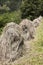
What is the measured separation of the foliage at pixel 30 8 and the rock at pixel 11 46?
20328 millimetres

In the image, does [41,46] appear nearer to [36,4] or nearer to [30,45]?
[30,45]

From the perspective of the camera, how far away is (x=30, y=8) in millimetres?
32500

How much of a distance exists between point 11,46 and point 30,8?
72.1 ft

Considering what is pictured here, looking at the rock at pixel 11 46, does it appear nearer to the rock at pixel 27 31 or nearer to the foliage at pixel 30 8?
the rock at pixel 27 31

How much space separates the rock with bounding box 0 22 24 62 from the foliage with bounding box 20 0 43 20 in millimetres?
20328

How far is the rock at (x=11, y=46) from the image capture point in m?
10.4

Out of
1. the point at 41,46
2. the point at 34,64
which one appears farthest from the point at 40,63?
the point at 41,46

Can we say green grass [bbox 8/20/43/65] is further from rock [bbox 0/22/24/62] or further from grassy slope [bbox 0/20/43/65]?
rock [bbox 0/22/24/62]

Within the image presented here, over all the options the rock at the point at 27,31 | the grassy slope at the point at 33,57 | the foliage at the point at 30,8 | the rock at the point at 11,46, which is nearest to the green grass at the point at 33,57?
the grassy slope at the point at 33,57

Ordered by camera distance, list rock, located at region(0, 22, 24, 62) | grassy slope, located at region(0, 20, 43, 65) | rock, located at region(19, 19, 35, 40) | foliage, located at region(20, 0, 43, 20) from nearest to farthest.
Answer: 1. grassy slope, located at region(0, 20, 43, 65)
2. rock, located at region(0, 22, 24, 62)
3. rock, located at region(19, 19, 35, 40)
4. foliage, located at region(20, 0, 43, 20)

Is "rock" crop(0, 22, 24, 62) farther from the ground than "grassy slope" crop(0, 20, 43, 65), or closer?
farther from the ground

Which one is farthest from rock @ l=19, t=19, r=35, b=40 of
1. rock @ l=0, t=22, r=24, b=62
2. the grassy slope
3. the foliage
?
the foliage

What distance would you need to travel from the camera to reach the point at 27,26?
679 inches

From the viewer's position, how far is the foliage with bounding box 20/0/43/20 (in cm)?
3212
